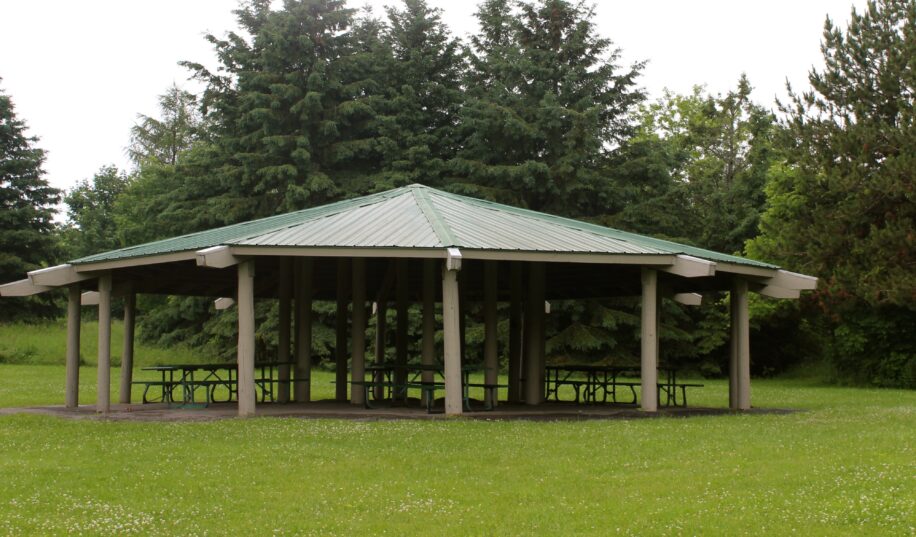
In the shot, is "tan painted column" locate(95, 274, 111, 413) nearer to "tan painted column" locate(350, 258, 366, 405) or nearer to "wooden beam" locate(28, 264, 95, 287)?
"wooden beam" locate(28, 264, 95, 287)

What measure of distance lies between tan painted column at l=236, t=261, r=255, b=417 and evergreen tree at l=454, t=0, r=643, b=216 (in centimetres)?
1922

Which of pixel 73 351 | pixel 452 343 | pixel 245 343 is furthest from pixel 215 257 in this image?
pixel 73 351

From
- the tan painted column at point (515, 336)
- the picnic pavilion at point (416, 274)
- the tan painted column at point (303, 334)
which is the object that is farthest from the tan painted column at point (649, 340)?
the tan painted column at point (303, 334)

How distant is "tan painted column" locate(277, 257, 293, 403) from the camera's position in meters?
18.7

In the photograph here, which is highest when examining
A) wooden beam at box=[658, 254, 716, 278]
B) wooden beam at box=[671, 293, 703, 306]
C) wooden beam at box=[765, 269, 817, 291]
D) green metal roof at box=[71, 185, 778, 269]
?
green metal roof at box=[71, 185, 778, 269]

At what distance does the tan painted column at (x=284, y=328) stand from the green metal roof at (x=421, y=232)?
1.18 m

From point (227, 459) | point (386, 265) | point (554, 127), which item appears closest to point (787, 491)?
→ point (227, 459)

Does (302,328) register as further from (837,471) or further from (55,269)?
(837,471)

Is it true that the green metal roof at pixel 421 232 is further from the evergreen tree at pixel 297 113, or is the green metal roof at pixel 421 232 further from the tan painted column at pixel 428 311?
the evergreen tree at pixel 297 113

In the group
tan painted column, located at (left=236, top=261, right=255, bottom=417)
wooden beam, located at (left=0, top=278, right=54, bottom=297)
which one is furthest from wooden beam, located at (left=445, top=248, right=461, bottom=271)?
wooden beam, located at (left=0, top=278, right=54, bottom=297)

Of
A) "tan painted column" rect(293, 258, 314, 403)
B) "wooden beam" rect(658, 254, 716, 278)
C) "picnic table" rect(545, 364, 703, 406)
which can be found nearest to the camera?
"wooden beam" rect(658, 254, 716, 278)

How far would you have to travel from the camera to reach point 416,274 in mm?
22891

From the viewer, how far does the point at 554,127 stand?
33938 millimetres

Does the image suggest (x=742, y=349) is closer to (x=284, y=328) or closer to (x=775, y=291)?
(x=775, y=291)
